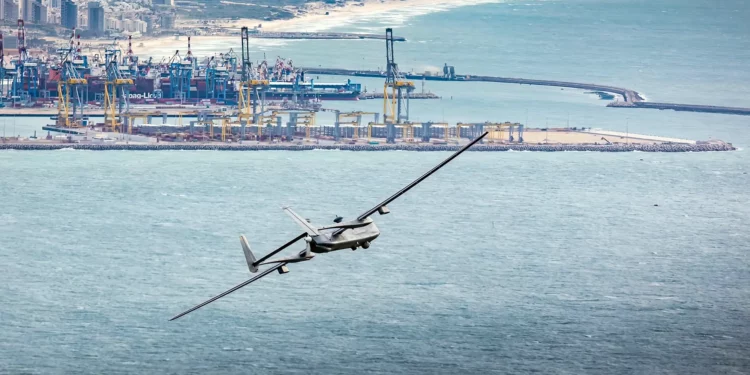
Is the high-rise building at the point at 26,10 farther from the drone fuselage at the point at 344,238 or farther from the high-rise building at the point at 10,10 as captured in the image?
the drone fuselage at the point at 344,238

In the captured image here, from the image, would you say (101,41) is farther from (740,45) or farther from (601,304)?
(601,304)

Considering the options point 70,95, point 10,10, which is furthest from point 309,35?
point 70,95

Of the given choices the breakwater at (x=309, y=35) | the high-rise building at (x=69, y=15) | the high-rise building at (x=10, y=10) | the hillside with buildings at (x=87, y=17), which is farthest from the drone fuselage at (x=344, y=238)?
the breakwater at (x=309, y=35)

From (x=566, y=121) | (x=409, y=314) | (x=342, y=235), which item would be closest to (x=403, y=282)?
(x=409, y=314)

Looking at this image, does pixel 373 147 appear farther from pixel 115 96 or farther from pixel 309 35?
pixel 309 35

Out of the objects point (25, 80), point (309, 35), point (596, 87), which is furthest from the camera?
point (309, 35)
